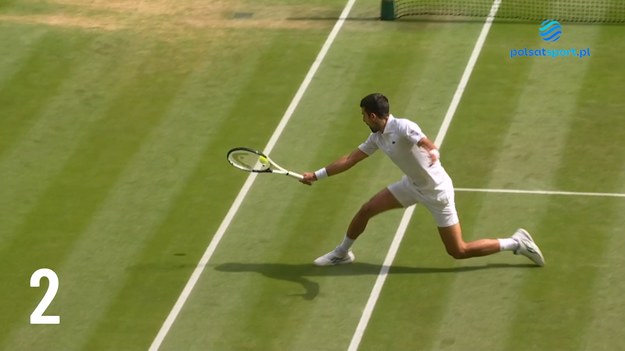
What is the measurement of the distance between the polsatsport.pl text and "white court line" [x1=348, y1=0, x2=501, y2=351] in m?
0.57

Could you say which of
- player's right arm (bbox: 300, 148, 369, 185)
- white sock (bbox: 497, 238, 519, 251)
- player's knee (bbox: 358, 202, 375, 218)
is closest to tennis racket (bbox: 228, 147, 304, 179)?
player's right arm (bbox: 300, 148, 369, 185)

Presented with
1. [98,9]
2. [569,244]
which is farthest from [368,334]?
[98,9]

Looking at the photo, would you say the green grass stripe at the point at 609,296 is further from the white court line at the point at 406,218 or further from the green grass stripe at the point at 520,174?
the white court line at the point at 406,218

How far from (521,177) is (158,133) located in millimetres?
5052

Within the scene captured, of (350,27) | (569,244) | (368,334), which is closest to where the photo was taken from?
(368,334)

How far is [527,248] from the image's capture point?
18.1 m

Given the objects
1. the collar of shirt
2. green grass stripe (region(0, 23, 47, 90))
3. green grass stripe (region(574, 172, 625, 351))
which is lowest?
green grass stripe (region(574, 172, 625, 351))

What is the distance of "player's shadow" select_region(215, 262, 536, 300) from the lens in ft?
60.2

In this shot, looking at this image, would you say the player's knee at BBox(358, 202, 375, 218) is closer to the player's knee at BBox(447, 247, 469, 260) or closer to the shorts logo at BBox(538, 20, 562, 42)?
the player's knee at BBox(447, 247, 469, 260)

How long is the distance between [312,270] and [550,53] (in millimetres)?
6817

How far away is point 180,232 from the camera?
1945 cm

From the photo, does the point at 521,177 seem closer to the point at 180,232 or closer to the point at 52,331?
the point at 180,232

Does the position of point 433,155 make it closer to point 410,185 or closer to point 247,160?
point 410,185

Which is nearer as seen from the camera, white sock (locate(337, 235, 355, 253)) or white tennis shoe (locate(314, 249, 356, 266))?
white sock (locate(337, 235, 355, 253))
